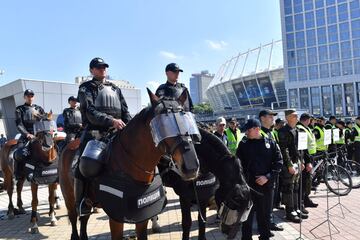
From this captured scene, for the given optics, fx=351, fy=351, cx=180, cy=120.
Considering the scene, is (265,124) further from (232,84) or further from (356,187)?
(232,84)

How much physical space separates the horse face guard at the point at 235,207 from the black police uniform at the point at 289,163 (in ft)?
12.4

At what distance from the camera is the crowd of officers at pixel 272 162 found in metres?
5.55

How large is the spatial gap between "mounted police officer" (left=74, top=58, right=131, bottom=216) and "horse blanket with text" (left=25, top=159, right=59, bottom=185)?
2.85m

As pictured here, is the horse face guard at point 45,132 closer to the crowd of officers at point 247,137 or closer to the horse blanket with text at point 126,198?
the crowd of officers at point 247,137

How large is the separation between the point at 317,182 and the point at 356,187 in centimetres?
129

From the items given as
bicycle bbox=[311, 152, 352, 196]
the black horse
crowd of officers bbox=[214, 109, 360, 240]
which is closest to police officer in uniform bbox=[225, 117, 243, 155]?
crowd of officers bbox=[214, 109, 360, 240]

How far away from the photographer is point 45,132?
7145 mm

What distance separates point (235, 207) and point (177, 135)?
3.30 ft

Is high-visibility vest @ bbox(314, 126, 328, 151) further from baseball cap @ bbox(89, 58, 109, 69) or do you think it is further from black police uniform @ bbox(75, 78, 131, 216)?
baseball cap @ bbox(89, 58, 109, 69)

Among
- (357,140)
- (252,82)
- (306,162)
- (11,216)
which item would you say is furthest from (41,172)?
(252,82)

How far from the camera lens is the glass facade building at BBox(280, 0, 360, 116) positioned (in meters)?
84.0

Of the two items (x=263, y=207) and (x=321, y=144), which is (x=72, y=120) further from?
(x=321, y=144)

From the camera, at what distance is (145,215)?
358cm

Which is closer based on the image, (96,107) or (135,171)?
(135,171)
